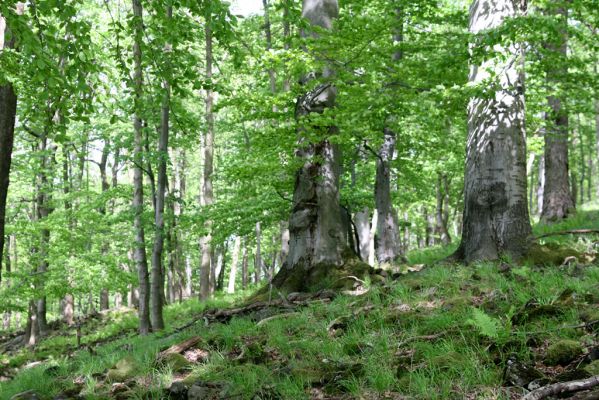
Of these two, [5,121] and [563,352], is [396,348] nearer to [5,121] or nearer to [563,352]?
[563,352]

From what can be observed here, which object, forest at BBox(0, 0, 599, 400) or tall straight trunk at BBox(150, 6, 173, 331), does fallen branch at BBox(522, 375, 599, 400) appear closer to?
forest at BBox(0, 0, 599, 400)

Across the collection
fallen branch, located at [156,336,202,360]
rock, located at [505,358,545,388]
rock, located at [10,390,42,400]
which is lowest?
rock, located at [10,390,42,400]

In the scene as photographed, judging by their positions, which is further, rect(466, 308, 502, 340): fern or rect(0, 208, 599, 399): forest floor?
rect(466, 308, 502, 340): fern

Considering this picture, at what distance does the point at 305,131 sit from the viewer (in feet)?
22.6

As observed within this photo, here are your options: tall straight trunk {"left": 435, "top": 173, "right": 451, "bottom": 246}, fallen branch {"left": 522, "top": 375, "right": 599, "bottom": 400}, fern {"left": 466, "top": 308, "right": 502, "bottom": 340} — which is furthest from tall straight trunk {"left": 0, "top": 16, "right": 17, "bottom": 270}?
tall straight trunk {"left": 435, "top": 173, "right": 451, "bottom": 246}

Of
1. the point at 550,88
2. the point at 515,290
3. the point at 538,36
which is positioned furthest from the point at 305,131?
the point at 550,88

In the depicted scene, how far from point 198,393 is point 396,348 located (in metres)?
1.59

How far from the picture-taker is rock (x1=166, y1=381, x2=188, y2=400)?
11.5 feet

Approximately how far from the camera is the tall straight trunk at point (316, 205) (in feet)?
24.5

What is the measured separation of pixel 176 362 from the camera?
4273mm

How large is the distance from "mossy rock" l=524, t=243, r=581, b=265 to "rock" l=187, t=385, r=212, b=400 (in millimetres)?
4466

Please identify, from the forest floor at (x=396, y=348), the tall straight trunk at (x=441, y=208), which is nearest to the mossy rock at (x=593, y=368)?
the forest floor at (x=396, y=348)

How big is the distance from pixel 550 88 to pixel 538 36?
6.82 metres

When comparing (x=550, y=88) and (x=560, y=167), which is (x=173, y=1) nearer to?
(x=550, y=88)
